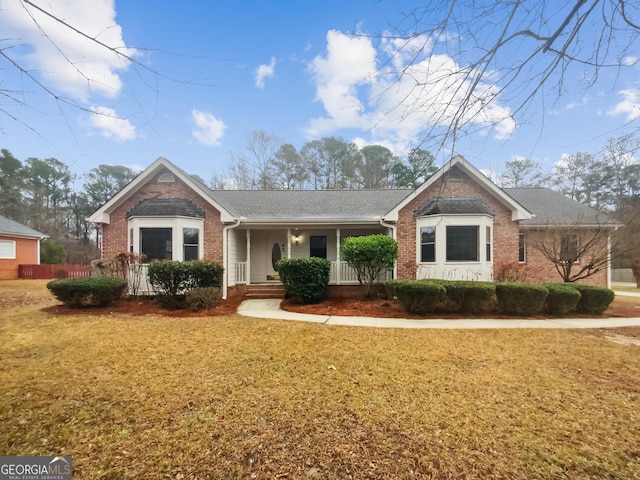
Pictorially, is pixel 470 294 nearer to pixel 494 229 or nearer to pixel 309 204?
pixel 494 229

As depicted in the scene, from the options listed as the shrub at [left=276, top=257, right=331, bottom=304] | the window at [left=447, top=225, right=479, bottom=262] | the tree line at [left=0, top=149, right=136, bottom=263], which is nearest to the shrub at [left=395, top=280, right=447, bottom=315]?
the shrub at [left=276, top=257, right=331, bottom=304]

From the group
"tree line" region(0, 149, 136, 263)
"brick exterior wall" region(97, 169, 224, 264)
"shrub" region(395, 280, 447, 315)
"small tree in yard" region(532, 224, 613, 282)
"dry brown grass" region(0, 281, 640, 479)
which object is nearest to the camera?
"dry brown grass" region(0, 281, 640, 479)

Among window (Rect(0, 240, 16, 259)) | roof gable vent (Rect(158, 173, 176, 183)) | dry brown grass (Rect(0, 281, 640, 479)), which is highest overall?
roof gable vent (Rect(158, 173, 176, 183))

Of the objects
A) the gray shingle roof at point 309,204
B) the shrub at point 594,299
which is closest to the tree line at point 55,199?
the gray shingle roof at point 309,204

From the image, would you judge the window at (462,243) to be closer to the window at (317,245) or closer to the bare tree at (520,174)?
the window at (317,245)

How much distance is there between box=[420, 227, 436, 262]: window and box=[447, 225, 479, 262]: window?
0.54m

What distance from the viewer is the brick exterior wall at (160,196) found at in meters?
11.4

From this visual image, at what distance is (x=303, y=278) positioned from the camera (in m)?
10.2

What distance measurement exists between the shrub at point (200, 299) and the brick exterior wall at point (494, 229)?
7.12m

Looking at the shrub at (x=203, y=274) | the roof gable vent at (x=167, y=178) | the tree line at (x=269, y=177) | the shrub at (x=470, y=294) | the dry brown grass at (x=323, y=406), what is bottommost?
the dry brown grass at (x=323, y=406)

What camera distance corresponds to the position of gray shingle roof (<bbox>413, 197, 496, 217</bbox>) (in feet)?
36.1

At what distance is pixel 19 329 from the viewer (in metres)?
6.99

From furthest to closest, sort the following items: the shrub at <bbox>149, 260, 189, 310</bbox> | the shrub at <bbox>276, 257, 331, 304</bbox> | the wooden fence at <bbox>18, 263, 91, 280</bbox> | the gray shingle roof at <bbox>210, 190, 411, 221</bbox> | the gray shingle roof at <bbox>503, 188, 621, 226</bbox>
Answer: the wooden fence at <bbox>18, 263, 91, 280</bbox> < the gray shingle roof at <bbox>503, 188, 621, 226</bbox> < the gray shingle roof at <bbox>210, 190, 411, 221</bbox> < the shrub at <bbox>276, 257, 331, 304</bbox> < the shrub at <bbox>149, 260, 189, 310</bbox>

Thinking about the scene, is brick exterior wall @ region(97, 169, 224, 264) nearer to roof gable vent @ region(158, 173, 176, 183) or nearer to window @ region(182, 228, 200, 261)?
roof gable vent @ region(158, 173, 176, 183)
